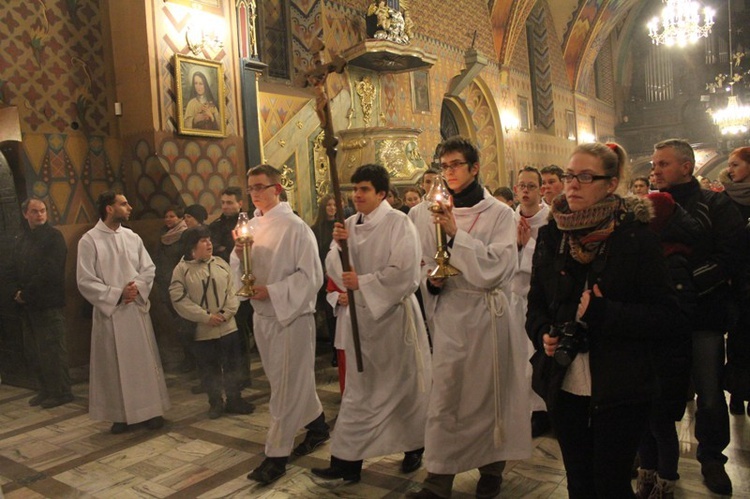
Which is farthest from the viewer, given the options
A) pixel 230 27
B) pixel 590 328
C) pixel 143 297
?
pixel 230 27

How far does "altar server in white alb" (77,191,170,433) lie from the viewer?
15.7 ft

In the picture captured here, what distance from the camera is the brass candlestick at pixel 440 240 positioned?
2857mm

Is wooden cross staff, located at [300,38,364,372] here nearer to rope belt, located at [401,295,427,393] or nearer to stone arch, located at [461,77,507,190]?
→ rope belt, located at [401,295,427,393]

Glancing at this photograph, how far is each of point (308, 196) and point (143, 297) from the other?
4.13m

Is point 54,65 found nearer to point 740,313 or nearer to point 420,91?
point 420,91

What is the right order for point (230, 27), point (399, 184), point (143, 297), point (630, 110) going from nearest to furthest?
1. point (143, 297)
2. point (230, 27)
3. point (399, 184)
4. point (630, 110)

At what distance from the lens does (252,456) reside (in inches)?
157

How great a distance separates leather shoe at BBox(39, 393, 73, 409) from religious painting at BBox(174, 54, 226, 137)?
Answer: 117 inches

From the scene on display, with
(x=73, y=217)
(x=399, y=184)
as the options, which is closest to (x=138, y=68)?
(x=73, y=217)

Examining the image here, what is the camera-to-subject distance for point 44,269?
5660mm

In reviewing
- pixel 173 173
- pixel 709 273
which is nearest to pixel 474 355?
pixel 709 273

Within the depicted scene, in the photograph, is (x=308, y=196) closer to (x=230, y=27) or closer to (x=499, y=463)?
(x=230, y=27)

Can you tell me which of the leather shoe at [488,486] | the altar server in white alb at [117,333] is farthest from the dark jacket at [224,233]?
the leather shoe at [488,486]

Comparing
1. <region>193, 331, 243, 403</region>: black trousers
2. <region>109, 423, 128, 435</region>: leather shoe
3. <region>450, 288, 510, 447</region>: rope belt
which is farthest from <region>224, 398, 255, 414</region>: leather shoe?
<region>450, 288, 510, 447</region>: rope belt
